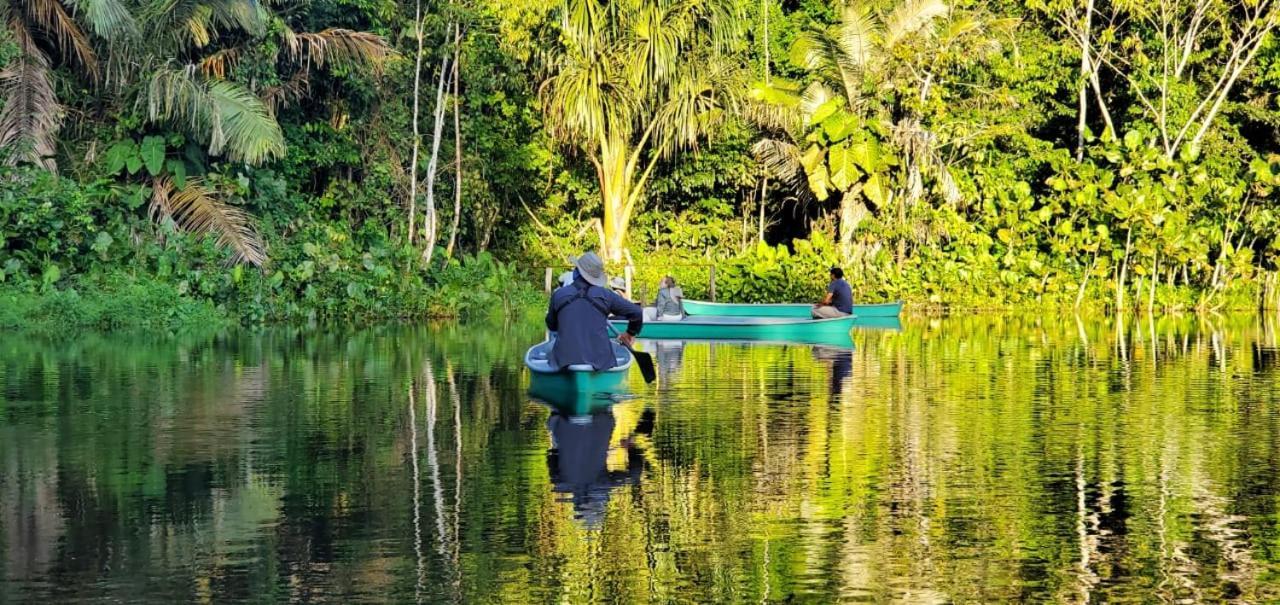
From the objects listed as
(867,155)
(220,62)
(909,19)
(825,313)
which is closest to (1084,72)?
(909,19)

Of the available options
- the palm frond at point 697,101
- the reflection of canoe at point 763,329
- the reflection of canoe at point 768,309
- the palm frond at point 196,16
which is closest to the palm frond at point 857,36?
the palm frond at point 697,101

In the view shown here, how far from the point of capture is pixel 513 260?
45844mm

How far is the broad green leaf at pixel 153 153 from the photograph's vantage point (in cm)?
3475

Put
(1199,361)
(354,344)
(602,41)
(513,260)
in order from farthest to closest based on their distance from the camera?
(513,260) → (602,41) → (354,344) → (1199,361)

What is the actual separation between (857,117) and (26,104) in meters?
18.3

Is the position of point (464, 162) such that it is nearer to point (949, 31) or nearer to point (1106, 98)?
point (949, 31)

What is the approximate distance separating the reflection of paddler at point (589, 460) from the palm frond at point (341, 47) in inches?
838

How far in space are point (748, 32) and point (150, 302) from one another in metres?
21.2

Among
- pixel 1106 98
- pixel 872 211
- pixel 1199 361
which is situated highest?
pixel 1106 98

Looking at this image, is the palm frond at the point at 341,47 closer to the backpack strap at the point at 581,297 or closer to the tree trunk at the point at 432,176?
the tree trunk at the point at 432,176

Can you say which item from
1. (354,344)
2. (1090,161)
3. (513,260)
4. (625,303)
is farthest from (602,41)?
(625,303)

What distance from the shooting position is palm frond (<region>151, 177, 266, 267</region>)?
35062 millimetres

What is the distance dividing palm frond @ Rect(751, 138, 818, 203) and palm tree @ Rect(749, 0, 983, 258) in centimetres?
2

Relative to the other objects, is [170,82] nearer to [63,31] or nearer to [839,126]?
[63,31]
